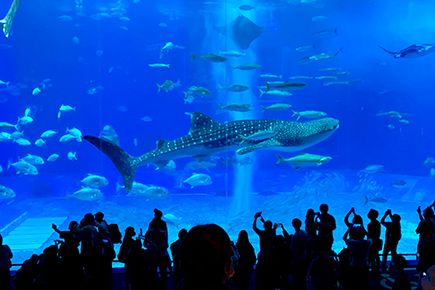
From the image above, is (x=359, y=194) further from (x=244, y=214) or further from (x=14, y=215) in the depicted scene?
(x=14, y=215)

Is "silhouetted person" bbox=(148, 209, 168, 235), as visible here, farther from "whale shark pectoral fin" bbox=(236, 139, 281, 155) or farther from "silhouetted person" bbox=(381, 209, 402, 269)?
"silhouetted person" bbox=(381, 209, 402, 269)

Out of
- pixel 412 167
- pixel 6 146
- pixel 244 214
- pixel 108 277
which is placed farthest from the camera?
pixel 412 167

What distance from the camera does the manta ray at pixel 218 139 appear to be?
5727mm

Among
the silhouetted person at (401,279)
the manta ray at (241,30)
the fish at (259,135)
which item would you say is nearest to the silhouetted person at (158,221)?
the fish at (259,135)

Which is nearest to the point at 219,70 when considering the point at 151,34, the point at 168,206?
the point at 168,206

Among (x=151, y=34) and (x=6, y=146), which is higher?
(x=151, y=34)

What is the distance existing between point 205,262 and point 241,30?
11.2m

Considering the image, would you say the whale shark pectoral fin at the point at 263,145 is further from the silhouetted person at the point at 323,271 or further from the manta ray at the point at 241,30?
the manta ray at the point at 241,30

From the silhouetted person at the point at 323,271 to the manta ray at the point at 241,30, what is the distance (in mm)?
9389

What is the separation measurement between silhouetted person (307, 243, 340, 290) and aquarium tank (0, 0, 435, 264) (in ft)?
8.56

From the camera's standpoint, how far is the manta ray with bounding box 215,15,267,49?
11.4m

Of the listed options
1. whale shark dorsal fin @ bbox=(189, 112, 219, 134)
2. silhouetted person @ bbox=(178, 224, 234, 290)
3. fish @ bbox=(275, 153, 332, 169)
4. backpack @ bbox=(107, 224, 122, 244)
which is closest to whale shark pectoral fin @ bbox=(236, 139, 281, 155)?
fish @ bbox=(275, 153, 332, 169)

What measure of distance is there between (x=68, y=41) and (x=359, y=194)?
92.2ft

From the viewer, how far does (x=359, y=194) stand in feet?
44.2
